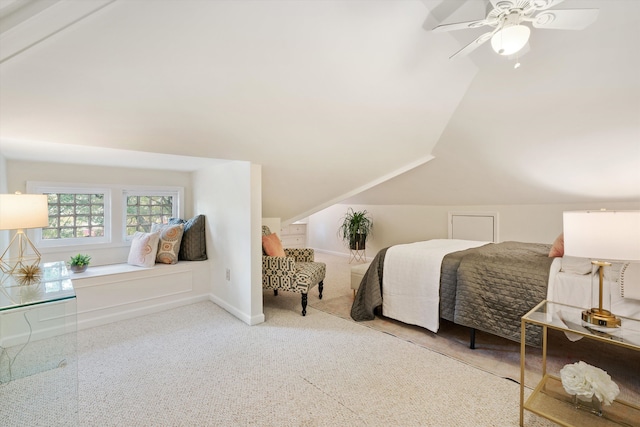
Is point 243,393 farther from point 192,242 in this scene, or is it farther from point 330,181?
point 330,181

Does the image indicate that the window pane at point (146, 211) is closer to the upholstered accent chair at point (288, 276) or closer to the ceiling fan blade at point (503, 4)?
the upholstered accent chair at point (288, 276)

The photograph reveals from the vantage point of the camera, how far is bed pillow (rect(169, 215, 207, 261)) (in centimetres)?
358

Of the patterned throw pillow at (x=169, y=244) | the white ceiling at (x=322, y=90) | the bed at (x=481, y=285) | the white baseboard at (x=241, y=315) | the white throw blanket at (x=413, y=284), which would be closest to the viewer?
the white ceiling at (x=322, y=90)

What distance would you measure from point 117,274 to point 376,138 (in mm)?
2863

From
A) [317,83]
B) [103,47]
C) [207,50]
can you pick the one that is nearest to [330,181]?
[317,83]

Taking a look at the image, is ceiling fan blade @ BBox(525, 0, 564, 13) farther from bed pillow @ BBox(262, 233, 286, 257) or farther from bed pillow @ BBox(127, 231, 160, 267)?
bed pillow @ BBox(127, 231, 160, 267)

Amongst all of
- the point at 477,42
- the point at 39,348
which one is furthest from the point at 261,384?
the point at 477,42

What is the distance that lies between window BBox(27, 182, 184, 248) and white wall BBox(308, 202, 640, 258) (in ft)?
11.3

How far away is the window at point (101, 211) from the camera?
126 inches

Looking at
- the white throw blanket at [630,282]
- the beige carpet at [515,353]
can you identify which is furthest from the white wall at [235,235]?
the white throw blanket at [630,282]

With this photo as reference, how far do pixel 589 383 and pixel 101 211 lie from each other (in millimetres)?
4369

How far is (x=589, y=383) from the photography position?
150 cm

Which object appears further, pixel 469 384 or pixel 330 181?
pixel 330 181

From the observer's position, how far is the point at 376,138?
10.1 ft
